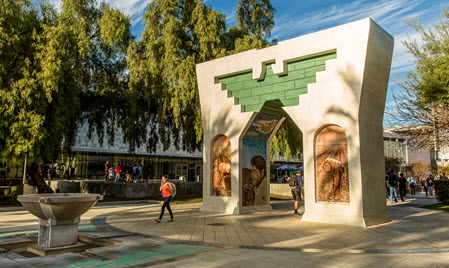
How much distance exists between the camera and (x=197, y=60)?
20.3 m

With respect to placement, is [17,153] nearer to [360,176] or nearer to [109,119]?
[109,119]

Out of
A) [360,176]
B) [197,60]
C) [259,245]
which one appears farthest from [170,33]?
[259,245]

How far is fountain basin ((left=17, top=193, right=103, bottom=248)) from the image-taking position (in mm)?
7082

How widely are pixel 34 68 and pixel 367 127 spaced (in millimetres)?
16615

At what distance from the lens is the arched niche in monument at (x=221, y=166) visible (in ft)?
49.2

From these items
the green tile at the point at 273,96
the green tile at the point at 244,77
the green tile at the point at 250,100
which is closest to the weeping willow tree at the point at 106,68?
the green tile at the point at 244,77

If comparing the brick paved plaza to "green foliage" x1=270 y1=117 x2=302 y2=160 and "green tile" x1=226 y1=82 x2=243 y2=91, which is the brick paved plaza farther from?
"green foliage" x1=270 y1=117 x2=302 y2=160

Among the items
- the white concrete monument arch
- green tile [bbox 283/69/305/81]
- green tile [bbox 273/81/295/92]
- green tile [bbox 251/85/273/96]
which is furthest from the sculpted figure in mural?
green tile [bbox 283/69/305/81]

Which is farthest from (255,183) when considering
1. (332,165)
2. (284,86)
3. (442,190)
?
(442,190)

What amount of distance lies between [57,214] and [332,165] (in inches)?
341

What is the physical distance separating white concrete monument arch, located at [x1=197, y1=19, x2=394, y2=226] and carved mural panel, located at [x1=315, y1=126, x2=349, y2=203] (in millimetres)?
34

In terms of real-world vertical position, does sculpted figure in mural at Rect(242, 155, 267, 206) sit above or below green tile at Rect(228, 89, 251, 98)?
below

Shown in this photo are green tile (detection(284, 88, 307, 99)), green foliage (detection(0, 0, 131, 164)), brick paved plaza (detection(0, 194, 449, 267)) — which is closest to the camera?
brick paved plaza (detection(0, 194, 449, 267))

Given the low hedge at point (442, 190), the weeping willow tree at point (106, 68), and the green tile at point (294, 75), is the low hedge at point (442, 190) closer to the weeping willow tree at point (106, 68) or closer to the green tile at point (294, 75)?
the weeping willow tree at point (106, 68)
